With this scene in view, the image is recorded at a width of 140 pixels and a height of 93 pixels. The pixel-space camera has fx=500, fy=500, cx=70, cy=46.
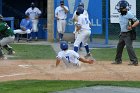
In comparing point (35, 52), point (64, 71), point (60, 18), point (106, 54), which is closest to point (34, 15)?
point (60, 18)

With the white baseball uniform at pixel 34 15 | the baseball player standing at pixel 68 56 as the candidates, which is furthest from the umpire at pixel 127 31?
the white baseball uniform at pixel 34 15

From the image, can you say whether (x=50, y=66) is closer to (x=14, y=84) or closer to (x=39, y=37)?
(x=14, y=84)

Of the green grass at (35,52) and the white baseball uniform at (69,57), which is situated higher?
the white baseball uniform at (69,57)

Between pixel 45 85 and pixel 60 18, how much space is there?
43.6 ft

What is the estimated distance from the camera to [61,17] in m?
24.2

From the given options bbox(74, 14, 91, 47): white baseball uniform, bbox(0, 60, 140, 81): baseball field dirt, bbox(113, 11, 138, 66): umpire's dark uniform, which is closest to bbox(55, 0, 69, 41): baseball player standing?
bbox(74, 14, 91, 47): white baseball uniform

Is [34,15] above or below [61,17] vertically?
above

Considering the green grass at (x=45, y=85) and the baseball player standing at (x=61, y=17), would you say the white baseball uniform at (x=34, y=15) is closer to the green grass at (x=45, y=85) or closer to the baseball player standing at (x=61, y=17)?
the baseball player standing at (x=61, y=17)

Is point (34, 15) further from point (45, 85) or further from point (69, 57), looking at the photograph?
point (45, 85)

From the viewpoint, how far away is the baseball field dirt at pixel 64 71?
41.2 feet

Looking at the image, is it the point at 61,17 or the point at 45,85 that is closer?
the point at 45,85

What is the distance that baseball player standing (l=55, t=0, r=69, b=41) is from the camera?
78.4 feet

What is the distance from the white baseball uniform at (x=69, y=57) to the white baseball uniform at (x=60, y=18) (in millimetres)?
10003

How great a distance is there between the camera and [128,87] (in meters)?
10.9
